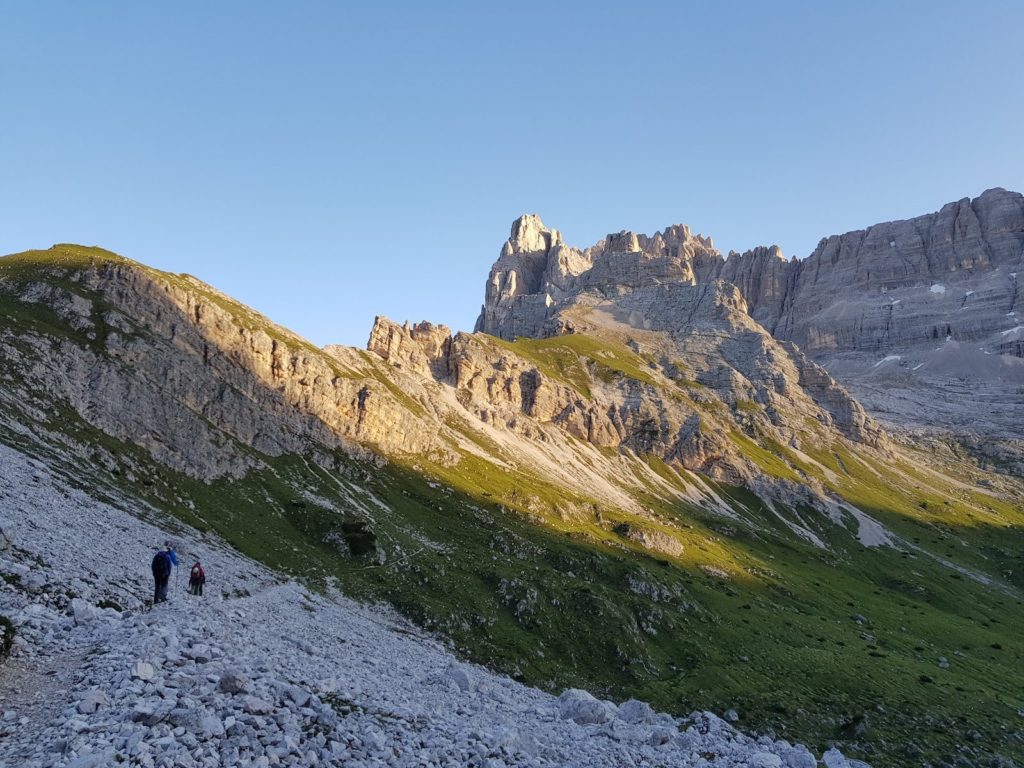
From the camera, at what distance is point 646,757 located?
27859mm

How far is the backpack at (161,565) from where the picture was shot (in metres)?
31.8

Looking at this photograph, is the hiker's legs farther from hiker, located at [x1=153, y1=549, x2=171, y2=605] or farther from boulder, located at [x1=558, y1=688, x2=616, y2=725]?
boulder, located at [x1=558, y1=688, x2=616, y2=725]

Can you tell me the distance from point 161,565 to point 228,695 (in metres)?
16.8

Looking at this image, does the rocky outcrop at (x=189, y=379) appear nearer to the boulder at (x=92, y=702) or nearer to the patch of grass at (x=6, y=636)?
the patch of grass at (x=6, y=636)

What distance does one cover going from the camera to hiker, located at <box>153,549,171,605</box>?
31828mm

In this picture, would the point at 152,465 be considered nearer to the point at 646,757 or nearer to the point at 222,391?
the point at 222,391

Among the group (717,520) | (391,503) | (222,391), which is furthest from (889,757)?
(717,520)

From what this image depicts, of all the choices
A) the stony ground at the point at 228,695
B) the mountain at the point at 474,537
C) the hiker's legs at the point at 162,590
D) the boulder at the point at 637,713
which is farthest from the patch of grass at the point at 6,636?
the mountain at the point at 474,537

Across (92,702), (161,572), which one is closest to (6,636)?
(92,702)

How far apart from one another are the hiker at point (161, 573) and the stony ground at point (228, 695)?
0.80 meters

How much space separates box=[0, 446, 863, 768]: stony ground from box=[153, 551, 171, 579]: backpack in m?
1.57

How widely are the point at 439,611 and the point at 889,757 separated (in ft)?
126

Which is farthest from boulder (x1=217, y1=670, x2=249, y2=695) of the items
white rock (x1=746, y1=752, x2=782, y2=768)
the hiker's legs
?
white rock (x1=746, y1=752, x2=782, y2=768)

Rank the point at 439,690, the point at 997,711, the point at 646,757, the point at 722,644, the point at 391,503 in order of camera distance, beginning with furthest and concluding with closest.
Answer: the point at 391,503, the point at 722,644, the point at 997,711, the point at 439,690, the point at 646,757
